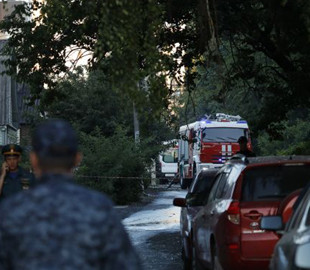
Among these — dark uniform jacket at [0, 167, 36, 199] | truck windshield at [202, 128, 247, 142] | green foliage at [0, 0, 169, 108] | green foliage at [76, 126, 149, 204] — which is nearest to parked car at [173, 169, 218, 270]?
green foliage at [0, 0, 169, 108]

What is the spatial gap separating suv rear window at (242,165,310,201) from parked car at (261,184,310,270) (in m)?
3.01

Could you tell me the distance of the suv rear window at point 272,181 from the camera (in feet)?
34.7

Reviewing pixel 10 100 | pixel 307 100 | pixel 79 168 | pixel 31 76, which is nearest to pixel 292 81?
pixel 307 100

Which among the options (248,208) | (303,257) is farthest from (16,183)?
(303,257)

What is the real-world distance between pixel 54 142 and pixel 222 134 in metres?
38.4

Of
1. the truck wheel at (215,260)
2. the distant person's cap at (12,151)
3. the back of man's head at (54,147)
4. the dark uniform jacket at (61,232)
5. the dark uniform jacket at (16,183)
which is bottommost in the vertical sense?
the truck wheel at (215,260)

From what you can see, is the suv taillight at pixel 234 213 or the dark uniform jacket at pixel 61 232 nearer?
the dark uniform jacket at pixel 61 232

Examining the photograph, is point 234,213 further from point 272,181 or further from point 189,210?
point 189,210

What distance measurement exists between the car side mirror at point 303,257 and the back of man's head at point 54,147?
176 centimetres

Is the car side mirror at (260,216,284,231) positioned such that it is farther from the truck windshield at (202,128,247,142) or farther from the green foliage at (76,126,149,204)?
the truck windshield at (202,128,247,142)

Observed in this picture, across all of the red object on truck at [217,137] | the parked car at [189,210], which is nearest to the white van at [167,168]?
the red object on truck at [217,137]

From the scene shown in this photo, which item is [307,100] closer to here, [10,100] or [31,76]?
[31,76]

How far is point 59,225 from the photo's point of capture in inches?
161

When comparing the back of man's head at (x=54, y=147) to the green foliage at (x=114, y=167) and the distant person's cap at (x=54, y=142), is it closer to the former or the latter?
the distant person's cap at (x=54, y=142)
